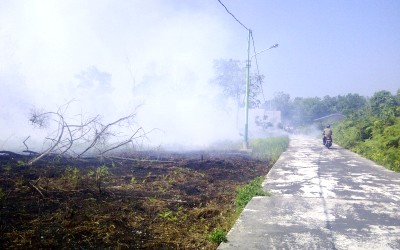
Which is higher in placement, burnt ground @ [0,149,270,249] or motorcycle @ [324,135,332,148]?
motorcycle @ [324,135,332,148]

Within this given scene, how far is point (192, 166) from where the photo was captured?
10461 millimetres

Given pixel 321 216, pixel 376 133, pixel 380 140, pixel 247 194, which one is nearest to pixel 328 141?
pixel 376 133

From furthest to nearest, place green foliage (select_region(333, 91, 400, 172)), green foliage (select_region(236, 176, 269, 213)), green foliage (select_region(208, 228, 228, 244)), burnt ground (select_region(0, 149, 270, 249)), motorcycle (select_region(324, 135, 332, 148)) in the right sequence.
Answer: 1. motorcycle (select_region(324, 135, 332, 148))
2. green foliage (select_region(333, 91, 400, 172))
3. green foliage (select_region(236, 176, 269, 213))
4. green foliage (select_region(208, 228, 228, 244))
5. burnt ground (select_region(0, 149, 270, 249))

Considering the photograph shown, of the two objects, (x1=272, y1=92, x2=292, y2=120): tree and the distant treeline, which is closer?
the distant treeline

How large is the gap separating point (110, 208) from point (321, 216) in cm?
367

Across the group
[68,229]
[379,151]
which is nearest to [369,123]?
[379,151]

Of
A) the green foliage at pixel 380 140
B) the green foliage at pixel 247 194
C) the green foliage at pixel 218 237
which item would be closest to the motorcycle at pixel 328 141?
the green foliage at pixel 380 140

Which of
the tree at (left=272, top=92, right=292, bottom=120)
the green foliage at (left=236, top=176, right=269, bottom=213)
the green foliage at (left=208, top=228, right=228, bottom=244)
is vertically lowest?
the green foliage at (left=208, top=228, right=228, bottom=244)

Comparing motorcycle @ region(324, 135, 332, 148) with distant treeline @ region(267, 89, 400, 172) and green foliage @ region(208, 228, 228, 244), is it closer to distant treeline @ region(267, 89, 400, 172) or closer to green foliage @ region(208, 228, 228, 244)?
distant treeline @ region(267, 89, 400, 172)

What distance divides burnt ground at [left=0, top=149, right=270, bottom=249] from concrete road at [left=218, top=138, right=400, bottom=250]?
20.6 inches

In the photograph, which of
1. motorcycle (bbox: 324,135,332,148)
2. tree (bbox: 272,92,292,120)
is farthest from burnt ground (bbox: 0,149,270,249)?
tree (bbox: 272,92,292,120)

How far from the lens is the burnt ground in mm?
3912

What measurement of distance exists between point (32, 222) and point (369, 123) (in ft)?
66.1

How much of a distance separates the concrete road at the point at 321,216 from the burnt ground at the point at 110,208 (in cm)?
52
